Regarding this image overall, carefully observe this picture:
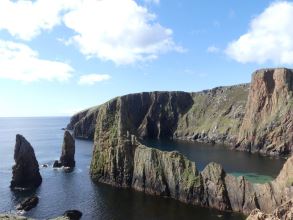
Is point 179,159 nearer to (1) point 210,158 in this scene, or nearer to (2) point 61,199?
(2) point 61,199

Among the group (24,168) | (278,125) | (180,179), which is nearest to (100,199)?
(180,179)

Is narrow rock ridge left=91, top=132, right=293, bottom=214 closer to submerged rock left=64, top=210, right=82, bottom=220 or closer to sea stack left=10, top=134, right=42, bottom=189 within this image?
sea stack left=10, top=134, right=42, bottom=189

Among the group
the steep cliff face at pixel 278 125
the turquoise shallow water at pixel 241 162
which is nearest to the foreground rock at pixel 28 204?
the turquoise shallow water at pixel 241 162

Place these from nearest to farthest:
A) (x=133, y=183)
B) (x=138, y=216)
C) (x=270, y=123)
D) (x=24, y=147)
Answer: (x=138, y=216) < (x=133, y=183) < (x=24, y=147) < (x=270, y=123)

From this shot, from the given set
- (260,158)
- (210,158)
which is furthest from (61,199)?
(260,158)

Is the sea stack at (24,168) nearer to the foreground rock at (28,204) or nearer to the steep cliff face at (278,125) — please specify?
the foreground rock at (28,204)

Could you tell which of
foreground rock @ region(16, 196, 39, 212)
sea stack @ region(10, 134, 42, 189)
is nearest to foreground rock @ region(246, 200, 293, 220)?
foreground rock @ region(16, 196, 39, 212)
